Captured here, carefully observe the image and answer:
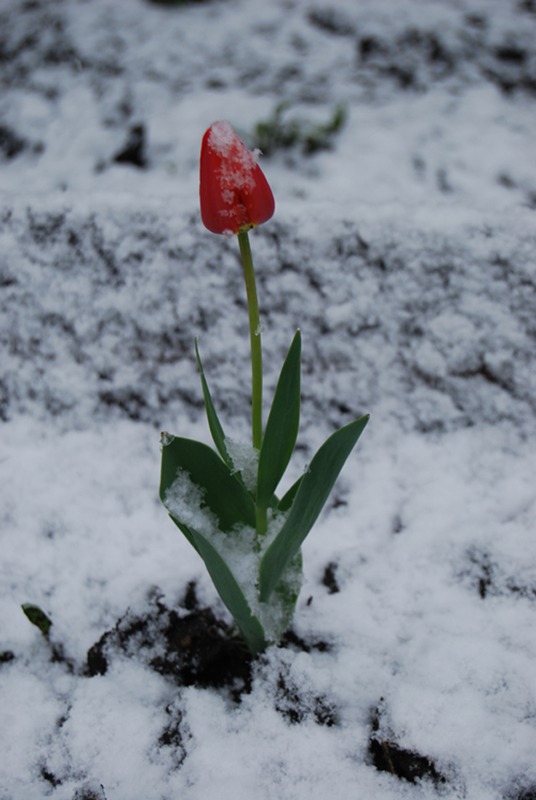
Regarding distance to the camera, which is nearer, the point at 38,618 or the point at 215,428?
the point at 215,428

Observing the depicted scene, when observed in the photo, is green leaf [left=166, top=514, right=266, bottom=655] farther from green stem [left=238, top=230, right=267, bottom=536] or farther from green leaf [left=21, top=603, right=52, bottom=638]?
green leaf [left=21, top=603, right=52, bottom=638]

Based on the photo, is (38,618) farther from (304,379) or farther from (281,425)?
(304,379)

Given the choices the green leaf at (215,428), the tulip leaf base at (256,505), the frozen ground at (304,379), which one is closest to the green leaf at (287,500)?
the tulip leaf base at (256,505)

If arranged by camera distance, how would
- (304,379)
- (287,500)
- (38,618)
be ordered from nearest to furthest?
(287,500) → (38,618) → (304,379)

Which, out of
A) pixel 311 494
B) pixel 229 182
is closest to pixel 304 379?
pixel 311 494

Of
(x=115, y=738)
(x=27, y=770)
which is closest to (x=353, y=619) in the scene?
(x=115, y=738)

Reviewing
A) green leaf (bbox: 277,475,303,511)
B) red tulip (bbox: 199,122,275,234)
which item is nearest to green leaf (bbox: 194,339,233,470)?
green leaf (bbox: 277,475,303,511)
